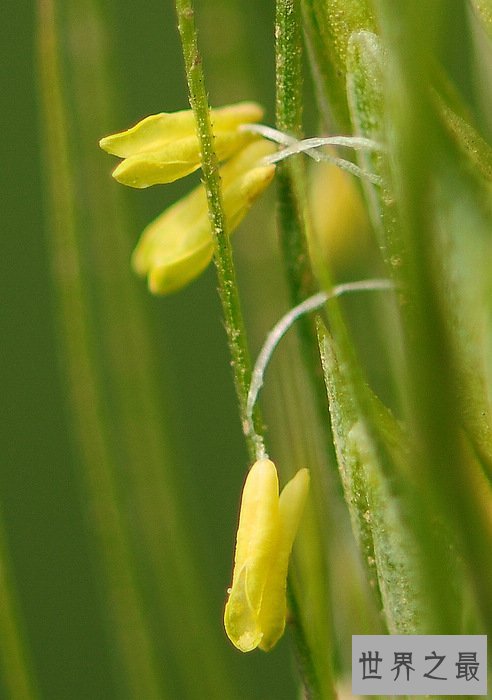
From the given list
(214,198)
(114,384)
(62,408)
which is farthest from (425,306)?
(62,408)

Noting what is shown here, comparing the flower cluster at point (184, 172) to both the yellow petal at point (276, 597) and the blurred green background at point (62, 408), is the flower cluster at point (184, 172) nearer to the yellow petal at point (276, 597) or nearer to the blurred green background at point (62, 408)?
the yellow petal at point (276, 597)

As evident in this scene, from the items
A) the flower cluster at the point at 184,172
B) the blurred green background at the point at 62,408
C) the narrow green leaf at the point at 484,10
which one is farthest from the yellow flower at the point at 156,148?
the blurred green background at the point at 62,408

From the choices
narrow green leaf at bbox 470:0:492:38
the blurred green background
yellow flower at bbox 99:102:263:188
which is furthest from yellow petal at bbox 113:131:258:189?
the blurred green background

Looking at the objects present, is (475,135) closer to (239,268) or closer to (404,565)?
(404,565)

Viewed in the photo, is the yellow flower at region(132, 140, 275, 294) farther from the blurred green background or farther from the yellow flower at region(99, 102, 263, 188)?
the blurred green background

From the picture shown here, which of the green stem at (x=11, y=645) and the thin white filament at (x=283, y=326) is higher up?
the thin white filament at (x=283, y=326)

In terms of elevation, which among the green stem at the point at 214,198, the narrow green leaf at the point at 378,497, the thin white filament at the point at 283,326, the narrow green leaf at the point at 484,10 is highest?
the narrow green leaf at the point at 484,10
